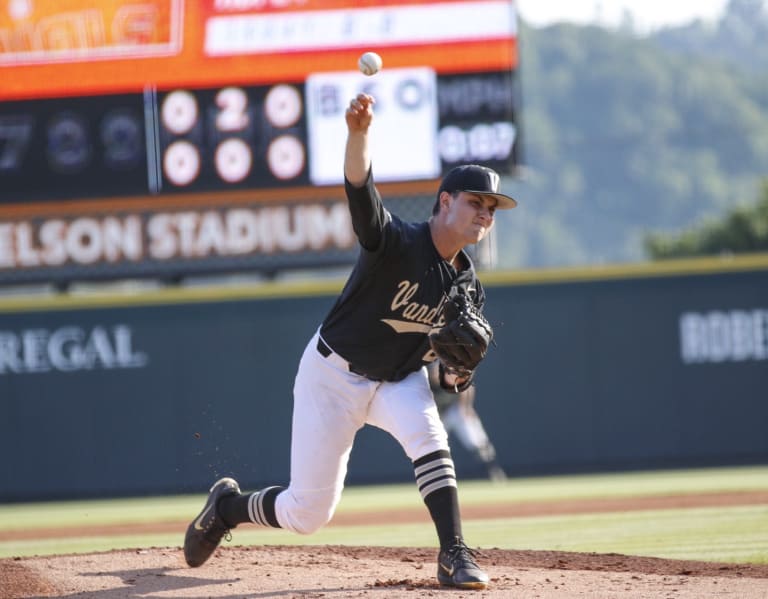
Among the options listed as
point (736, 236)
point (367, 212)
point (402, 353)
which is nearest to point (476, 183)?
point (367, 212)

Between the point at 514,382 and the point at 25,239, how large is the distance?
14.5 feet

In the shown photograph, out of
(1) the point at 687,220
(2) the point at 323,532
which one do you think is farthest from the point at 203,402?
(1) the point at 687,220

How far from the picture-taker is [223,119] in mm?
10836

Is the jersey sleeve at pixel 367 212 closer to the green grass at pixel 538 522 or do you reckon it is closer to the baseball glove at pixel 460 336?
the baseball glove at pixel 460 336

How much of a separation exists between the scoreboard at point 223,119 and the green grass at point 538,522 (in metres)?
2.04

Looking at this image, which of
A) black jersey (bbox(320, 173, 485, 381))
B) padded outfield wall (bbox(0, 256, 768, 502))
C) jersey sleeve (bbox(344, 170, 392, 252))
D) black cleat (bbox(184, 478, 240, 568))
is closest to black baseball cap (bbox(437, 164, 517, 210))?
black jersey (bbox(320, 173, 485, 381))

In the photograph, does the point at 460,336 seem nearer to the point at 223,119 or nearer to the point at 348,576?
the point at 348,576

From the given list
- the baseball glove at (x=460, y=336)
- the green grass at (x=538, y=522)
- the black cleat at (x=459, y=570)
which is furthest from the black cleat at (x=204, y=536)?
the green grass at (x=538, y=522)

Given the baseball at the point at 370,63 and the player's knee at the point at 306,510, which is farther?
the player's knee at the point at 306,510

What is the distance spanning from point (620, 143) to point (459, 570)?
8435cm

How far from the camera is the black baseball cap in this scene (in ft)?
14.7

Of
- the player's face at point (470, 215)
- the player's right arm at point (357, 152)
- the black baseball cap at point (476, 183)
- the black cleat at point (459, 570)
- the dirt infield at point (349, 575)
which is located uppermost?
the player's right arm at point (357, 152)

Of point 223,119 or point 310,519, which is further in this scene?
point 223,119

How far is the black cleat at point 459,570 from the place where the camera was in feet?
14.1
